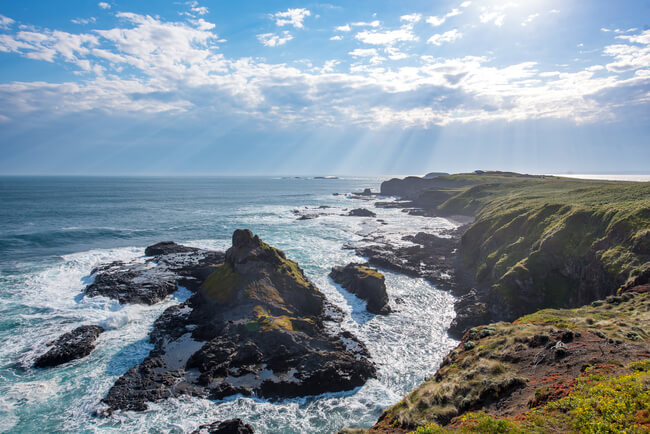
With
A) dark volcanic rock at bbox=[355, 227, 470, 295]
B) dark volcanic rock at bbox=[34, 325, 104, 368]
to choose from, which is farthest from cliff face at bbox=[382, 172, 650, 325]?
dark volcanic rock at bbox=[34, 325, 104, 368]

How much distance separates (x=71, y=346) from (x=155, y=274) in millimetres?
17826

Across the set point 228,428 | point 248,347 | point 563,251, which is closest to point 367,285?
point 248,347

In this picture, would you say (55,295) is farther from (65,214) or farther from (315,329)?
(65,214)

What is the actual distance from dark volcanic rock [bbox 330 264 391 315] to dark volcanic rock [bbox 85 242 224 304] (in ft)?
58.6

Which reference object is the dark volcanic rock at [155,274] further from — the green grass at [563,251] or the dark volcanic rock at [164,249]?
the green grass at [563,251]

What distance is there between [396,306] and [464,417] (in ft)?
76.9

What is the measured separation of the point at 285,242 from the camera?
211 ft

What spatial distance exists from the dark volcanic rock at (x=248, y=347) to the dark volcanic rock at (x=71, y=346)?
4553 mm

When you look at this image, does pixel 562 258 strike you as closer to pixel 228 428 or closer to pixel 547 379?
pixel 547 379

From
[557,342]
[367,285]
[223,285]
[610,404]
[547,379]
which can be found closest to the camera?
[610,404]

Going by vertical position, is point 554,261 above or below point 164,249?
above

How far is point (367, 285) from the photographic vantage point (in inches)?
1459

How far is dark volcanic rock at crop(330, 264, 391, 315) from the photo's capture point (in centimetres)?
3447

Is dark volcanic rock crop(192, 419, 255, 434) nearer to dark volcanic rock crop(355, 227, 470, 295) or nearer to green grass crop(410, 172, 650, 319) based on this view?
green grass crop(410, 172, 650, 319)
